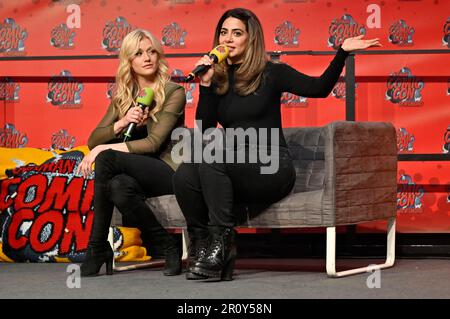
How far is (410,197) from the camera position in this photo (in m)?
3.71

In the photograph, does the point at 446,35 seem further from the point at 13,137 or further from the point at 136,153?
the point at 13,137

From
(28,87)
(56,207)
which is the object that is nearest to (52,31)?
(28,87)

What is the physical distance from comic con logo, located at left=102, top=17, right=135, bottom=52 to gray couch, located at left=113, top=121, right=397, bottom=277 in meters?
1.26

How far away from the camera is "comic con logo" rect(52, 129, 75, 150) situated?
4016 mm

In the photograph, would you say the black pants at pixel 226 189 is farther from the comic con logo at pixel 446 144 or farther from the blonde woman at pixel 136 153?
the comic con logo at pixel 446 144

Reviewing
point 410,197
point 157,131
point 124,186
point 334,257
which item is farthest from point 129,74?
point 410,197

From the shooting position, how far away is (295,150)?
127 inches

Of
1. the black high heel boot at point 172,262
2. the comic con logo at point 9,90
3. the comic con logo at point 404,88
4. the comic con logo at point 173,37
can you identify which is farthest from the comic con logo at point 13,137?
the comic con logo at point 404,88

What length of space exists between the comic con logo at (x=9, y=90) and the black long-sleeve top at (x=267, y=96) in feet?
5.18

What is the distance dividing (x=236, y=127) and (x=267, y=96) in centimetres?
16

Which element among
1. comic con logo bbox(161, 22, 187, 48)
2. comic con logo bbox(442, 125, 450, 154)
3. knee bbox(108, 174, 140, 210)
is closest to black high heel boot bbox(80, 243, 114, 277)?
knee bbox(108, 174, 140, 210)

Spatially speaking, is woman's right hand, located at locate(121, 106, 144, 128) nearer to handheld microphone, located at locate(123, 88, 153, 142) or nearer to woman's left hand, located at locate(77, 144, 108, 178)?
handheld microphone, located at locate(123, 88, 153, 142)

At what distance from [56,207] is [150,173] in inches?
28.3

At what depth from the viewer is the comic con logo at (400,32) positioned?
3713 mm
